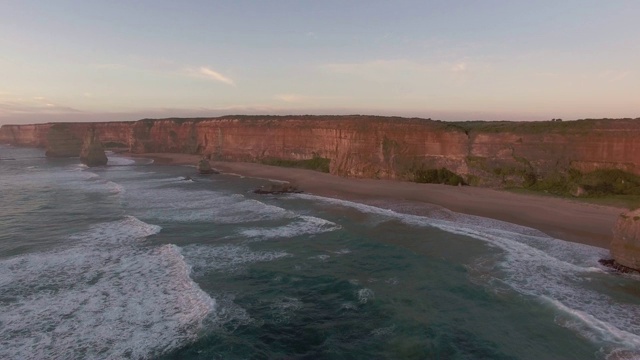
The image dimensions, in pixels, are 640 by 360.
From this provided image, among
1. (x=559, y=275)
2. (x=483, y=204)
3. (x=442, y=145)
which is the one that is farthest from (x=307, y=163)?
(x=559, y=275)

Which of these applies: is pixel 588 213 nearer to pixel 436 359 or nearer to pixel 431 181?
pixel 431 181

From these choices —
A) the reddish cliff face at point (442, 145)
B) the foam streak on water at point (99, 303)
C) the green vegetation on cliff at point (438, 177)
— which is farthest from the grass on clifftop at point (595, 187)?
the foam streak on water at point (99, 303)

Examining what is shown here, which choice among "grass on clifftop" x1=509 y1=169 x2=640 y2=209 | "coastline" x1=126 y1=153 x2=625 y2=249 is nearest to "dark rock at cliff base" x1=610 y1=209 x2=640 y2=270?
"coastline" x1=126 y1=153 x2=625 y2=249

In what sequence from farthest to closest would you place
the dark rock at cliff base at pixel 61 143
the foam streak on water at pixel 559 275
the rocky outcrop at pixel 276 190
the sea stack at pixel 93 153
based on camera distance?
the dark rock at cliff base at pixel 61 143 → the sea stack at pixel 93 153 → the rocky outcrop at pixel 276 190 → the foam streak on water at pixel 559 275

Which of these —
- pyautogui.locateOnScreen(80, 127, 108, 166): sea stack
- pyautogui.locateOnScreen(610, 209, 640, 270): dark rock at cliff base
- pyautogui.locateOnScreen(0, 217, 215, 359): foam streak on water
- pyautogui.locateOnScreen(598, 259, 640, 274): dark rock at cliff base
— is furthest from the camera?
pyautogui.locateOnScreen(80, 127, 108, 166): sea stack

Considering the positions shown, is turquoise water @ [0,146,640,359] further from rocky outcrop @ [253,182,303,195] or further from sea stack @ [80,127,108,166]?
sea stack @ [80,127,108,166]

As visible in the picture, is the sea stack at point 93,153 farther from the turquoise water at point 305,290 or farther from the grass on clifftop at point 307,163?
the turquoise water at point 305,290
